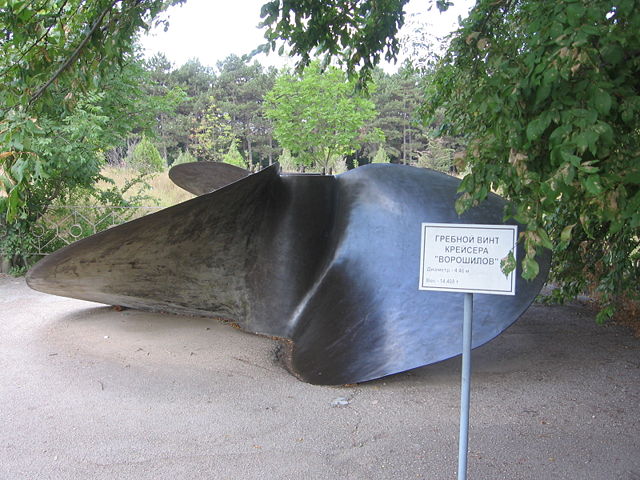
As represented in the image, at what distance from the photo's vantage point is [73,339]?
5410 millimetres

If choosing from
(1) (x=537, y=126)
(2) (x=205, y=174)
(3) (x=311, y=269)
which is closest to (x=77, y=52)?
(3) (x=311, y=269)

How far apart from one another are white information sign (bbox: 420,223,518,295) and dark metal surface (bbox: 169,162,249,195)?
5.04 meters

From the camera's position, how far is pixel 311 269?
17.0 ft

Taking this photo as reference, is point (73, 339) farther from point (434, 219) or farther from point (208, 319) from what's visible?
point (434, 219)

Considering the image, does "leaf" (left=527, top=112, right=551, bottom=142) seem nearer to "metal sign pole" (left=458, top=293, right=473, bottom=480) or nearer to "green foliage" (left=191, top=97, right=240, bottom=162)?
"metal sign pole" (left=458, top=293, right=473, bottom=480)

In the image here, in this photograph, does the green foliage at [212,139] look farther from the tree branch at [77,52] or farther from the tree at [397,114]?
the tree branch at [77,52]

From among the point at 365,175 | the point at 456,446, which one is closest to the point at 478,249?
the point at 456,446

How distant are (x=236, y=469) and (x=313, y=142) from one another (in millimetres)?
→ 16771

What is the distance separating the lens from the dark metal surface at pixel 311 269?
4.29m

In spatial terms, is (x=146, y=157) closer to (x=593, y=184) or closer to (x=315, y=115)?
(x=315, y=115)

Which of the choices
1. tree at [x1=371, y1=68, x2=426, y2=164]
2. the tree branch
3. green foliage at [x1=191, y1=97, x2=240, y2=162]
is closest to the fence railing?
the tree branch

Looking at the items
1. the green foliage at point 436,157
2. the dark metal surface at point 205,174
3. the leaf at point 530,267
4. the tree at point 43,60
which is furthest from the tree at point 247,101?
the leaf at point 530,267

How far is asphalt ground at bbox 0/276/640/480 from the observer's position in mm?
3119

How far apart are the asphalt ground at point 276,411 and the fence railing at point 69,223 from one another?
4968 mm
